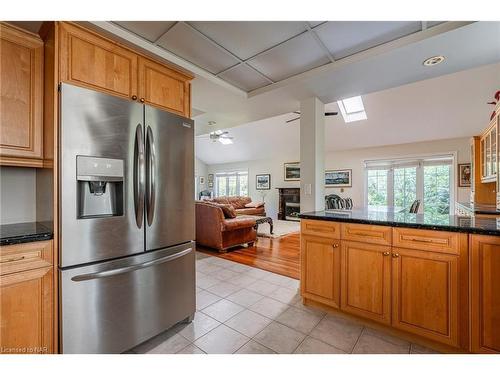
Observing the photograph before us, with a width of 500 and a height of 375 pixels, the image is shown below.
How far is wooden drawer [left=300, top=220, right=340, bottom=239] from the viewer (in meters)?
2.08

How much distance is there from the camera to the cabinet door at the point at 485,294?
1.40 metres

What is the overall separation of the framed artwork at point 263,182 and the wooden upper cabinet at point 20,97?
805 centimetres

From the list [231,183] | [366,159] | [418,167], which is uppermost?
[366,159]

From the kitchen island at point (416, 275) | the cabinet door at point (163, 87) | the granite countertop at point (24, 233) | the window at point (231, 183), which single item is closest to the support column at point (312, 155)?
the kitchen island at point (416, 275)

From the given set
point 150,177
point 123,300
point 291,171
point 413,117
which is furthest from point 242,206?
point 123,300

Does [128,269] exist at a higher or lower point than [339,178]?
lower

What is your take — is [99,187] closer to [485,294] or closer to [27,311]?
[27,311]

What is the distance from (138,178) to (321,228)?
5.33 feet

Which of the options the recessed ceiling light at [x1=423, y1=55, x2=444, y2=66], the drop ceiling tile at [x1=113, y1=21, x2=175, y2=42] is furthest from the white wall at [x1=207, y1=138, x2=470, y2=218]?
the drop ceiling tile at [x1=113, y1=21, x2=175, y2=42]

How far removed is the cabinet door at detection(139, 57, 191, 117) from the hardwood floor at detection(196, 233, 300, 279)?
96.8 inches

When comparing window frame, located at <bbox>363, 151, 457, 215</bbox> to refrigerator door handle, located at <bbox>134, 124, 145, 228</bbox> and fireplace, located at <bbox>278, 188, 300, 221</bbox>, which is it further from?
refrigerator door handle, located at <bbox>134, 124, 145, 228</bbox>

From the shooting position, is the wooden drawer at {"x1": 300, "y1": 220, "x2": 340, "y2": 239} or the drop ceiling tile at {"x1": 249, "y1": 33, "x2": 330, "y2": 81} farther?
the wooden drawer at {"x1": 300, "y1": 220, "x2": 340, "y2": 239}

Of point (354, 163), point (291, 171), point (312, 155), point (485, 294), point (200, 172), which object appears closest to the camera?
point (485, 294)

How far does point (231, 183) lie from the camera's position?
10.7 m
